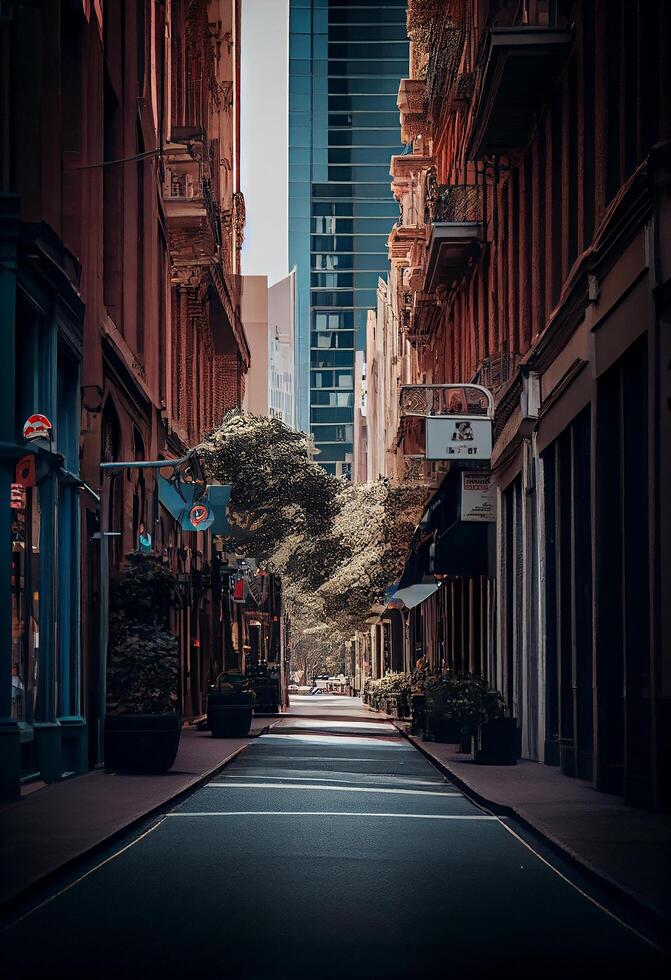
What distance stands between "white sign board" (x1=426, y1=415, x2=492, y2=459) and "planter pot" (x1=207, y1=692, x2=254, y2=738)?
7687mm

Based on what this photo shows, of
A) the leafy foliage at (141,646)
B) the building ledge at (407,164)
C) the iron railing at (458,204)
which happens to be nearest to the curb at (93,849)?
the leafy foliage at (141,646)

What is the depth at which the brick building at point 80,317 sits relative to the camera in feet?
64.6

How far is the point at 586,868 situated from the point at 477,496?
22.7 metres

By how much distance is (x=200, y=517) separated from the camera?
35125mm

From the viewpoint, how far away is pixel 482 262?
36.3 meters

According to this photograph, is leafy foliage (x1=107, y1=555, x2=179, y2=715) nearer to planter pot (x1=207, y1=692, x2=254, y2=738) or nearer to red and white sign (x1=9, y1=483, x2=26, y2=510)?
red and white sign (x1=9, y1=483, x2=26, y2=510)

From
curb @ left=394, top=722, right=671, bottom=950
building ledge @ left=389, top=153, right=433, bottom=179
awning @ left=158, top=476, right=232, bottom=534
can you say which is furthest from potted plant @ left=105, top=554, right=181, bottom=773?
building ledge @ left=389, top=153, right=433, bottom=179

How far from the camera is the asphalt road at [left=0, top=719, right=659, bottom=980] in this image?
331 inches

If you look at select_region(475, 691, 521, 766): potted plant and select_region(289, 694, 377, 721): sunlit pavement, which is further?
select_region(289, 694, 377, 721): sunlit pavement

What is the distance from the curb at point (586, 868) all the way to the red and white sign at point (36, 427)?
664cm

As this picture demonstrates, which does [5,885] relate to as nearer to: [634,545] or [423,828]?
[423,828]

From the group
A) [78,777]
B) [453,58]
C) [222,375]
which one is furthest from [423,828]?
[222,375]

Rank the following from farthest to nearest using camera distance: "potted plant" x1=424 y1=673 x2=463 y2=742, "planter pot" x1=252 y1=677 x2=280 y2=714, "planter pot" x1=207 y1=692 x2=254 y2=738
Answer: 1. "planter pot" x1=252 y1=677 x2=280 y2=714
2. "planter pot" x1=207 y1=692 x2=254 y2=738
3. "potted plant" x1=424 y1=673 x2=463 y2=742

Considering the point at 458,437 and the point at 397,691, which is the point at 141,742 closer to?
the point at 458,437
